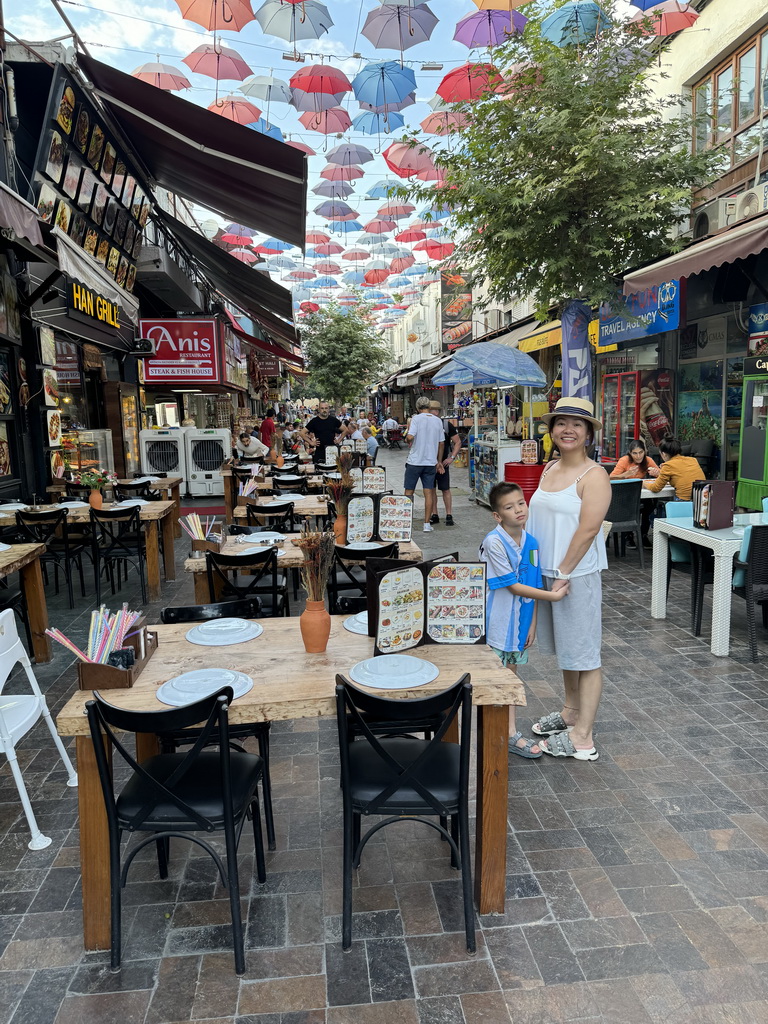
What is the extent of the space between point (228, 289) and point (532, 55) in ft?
30.0

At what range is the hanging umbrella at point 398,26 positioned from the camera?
32.4 ft

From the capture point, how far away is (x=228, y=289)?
15.9 meters

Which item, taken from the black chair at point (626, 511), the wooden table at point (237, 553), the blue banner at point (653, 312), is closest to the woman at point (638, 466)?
the black chair at point (626, 511)

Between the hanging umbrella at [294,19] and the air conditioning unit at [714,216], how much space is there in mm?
5876

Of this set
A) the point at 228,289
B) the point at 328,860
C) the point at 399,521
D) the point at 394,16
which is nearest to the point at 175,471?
the point at 228,289

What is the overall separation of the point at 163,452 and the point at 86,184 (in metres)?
6.17

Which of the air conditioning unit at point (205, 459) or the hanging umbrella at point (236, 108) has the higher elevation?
the hanging umbrella at point (236, 108)

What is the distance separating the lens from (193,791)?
246 cm

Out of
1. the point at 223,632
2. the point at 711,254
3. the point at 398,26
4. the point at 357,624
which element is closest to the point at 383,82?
the point at 398,26

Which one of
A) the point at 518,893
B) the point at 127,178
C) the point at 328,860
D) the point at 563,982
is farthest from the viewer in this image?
the point at 127,178

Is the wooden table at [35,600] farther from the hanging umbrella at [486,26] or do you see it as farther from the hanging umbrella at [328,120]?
the hanging umbrella at [328,120]

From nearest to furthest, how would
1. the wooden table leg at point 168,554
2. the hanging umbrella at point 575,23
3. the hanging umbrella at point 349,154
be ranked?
the wooden table leg at point 168,554, the hanging umbrella at point 575,23, the hanging umbrella at point 349,154

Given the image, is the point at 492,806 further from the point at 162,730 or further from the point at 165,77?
the point at 165,77

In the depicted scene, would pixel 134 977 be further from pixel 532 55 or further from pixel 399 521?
pixel 532 55
